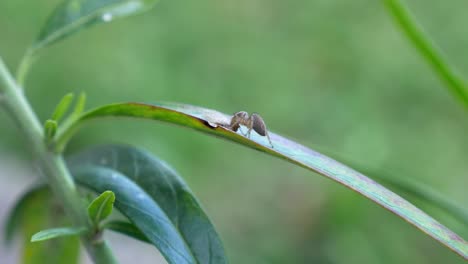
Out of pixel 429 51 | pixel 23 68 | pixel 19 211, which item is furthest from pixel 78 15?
pixel 429 51

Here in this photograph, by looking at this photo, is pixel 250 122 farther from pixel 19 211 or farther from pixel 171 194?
pixel 19 211

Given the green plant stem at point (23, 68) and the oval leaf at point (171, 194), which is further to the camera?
the green plant stem at point (23, 68)

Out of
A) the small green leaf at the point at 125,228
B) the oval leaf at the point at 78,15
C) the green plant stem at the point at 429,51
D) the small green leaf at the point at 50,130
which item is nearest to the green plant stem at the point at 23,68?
the oval leaf at the point at 78,15

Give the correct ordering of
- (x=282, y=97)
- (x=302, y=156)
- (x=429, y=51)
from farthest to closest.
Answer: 1. (x=282, y=97)
2. (x=429, y=51)
3. (x=302, y=156)

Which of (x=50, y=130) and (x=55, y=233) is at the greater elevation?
(x=50, y=130)

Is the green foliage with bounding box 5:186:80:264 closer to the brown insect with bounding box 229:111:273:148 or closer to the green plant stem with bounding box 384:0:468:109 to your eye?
the brown insect with bounding box 229:111:273:148

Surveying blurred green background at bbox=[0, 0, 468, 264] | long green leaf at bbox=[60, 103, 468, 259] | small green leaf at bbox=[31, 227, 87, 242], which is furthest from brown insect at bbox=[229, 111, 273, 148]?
blurred green background at bbox=[0, 0, 468, 264]

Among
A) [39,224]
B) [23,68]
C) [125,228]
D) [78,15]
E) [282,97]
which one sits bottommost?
[282,97]

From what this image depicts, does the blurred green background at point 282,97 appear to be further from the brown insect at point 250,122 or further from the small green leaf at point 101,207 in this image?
the small green leaf at point 101,207
